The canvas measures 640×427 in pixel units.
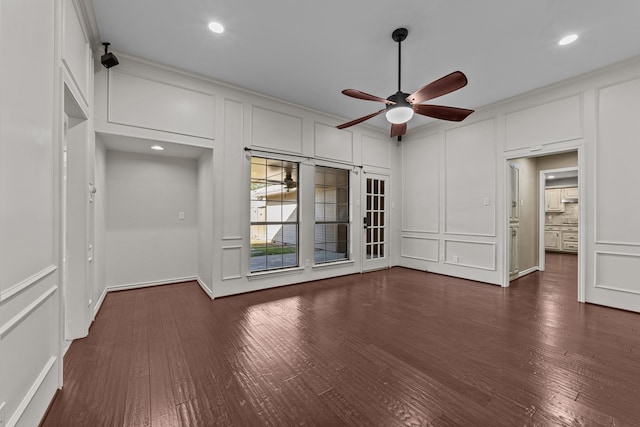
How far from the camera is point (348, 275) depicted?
16.9 feet

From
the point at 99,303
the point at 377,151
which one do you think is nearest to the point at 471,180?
the point at 377,151

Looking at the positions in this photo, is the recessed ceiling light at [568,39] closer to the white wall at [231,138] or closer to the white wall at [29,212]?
the white wall at [231,138]

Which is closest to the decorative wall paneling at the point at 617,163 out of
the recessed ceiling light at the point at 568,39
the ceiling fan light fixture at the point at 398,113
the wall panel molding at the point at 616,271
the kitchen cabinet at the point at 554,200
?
the wall panel molding at the point at 616,271

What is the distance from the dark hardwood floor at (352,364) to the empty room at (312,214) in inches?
0.8

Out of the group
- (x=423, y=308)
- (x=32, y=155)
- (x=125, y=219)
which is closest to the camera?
Answer: (x=32, y=155)

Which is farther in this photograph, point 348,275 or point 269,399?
point 348,275

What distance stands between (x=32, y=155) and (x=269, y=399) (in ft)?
6.47

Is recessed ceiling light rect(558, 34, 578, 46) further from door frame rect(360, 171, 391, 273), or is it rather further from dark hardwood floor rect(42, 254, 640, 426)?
door frame rect(360, 171, 391, 273)

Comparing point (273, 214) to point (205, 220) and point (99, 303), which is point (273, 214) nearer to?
point (205, 220)

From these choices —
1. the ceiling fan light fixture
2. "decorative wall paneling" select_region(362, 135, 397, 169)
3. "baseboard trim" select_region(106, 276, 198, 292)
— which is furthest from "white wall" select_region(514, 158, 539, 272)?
"baseboard trim" select_region(106, 276, 198, 292)

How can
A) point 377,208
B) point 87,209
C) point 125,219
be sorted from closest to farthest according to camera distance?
point 87,209, point 125,219, point 377,208

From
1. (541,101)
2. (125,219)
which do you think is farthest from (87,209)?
(541,101)

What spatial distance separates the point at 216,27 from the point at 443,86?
2315 millimetres

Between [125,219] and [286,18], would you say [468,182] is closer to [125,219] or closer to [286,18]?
[286,18]
